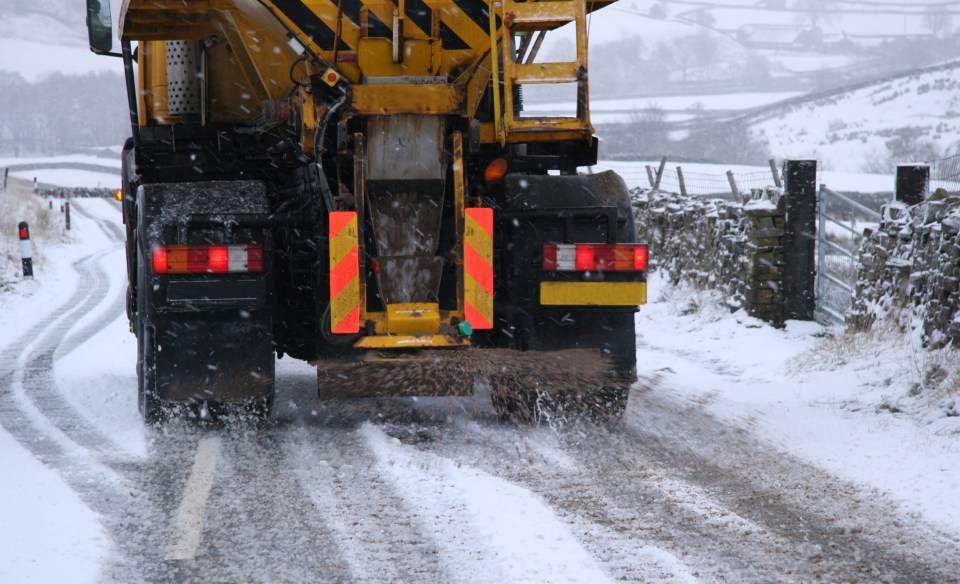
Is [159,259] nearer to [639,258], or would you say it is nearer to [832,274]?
[639,258]

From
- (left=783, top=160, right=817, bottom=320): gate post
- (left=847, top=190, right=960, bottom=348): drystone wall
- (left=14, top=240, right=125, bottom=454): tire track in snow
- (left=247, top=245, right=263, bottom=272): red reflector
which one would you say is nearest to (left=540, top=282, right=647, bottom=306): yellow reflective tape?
(left=247, top=245, right=263, bottom=272): red reflector

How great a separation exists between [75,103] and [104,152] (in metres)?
18.5

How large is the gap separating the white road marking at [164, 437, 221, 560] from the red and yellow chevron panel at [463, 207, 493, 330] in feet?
5.22

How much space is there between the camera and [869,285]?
8352 millimetres

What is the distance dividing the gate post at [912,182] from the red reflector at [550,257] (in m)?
3.75

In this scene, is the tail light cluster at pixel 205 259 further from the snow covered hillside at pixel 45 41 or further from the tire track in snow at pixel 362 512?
the snow covered hillside at pixel 45 41

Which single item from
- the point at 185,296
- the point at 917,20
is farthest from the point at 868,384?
the point at 917,20

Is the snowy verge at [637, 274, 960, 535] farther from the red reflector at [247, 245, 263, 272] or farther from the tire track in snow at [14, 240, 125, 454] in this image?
the tire track in snow at [14, 240, 125, 454]

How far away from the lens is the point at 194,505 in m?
4.46

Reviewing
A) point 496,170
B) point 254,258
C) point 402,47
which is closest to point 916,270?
point 496,170

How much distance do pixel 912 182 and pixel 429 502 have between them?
567cm

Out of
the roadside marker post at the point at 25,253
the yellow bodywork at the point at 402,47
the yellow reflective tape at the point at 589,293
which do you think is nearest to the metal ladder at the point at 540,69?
the yellow bodywork at the point at 402,47

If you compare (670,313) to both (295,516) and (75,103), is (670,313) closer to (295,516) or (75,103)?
(295,516)

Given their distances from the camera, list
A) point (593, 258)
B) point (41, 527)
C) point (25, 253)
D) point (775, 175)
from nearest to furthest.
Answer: point (41, 527)
point (593, 258)
point (775, 175)
point (25, 253)
